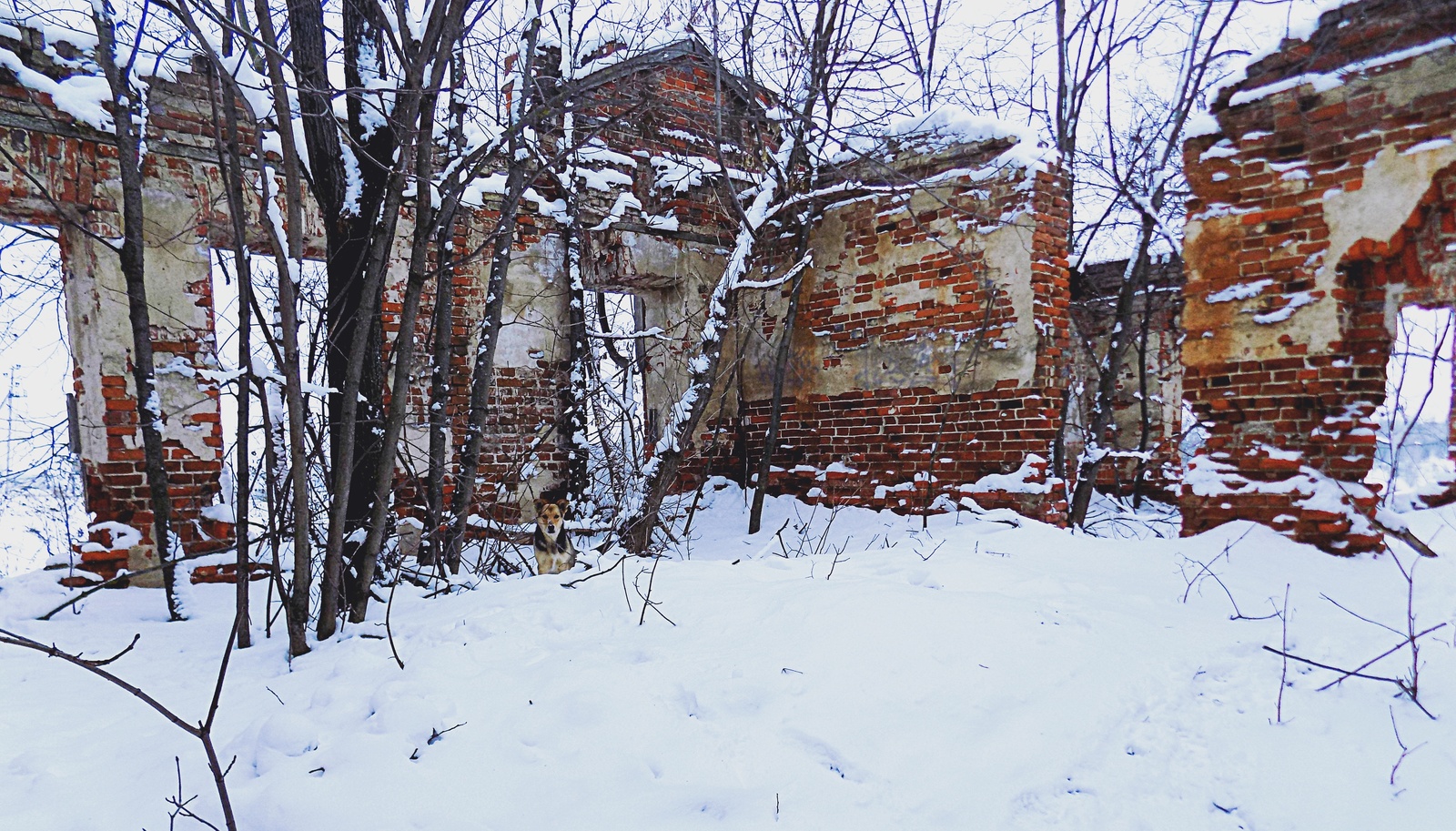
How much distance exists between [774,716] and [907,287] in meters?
5.07

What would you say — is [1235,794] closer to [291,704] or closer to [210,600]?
[291,704]

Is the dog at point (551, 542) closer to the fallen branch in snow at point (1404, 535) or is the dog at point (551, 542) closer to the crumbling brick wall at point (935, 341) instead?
the crumbling brick wall at point (935, 341)

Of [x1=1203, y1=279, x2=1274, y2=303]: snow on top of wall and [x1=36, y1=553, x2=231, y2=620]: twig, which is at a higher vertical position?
[x1=1203, y1=279, x2=1274, y2=303]: snow on top of wall

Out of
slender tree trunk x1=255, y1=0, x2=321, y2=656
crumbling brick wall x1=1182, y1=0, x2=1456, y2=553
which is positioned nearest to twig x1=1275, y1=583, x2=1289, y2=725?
crumbling brick wall x1=1182, y1=0, x2=1456, y2=553

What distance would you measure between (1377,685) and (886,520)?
13.6 ft

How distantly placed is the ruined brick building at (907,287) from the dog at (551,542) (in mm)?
862

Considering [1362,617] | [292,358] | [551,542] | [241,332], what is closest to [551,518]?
[551,542]

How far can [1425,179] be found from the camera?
12.7 ft

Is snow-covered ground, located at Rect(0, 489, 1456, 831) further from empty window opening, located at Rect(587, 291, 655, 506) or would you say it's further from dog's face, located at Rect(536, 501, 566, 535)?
empty window opening, located at Rect(587, 291, 655, 506)

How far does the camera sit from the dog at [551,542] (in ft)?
15.7

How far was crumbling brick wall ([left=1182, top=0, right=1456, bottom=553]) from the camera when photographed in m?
3.89

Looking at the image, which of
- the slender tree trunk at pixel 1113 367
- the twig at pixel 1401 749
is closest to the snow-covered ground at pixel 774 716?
the twig at pixel 1401 749

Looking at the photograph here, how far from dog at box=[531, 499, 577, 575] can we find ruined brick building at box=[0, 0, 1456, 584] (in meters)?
0.86

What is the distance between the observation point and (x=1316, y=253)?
4.18 meters
